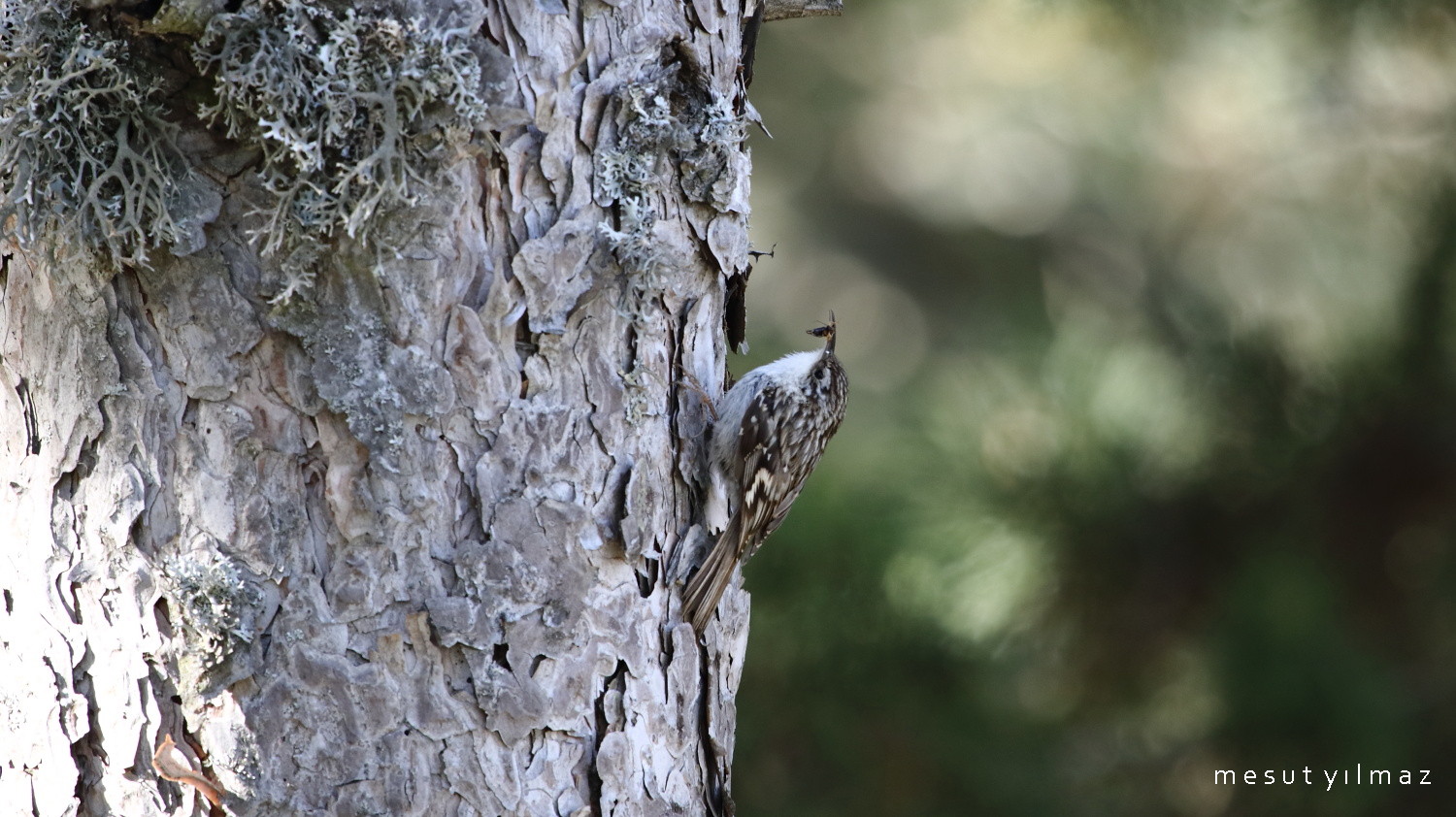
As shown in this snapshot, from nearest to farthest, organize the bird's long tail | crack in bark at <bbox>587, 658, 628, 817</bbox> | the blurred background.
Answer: crack in bark at <bbox>587, 658, 628, 817</bbox>, the bird's long tail, the blurred background

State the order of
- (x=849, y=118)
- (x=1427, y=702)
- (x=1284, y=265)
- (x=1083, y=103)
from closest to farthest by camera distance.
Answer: (x=1427, y=702), (x=1284, y=265), (x=1083, y=103), (x=849, y=118)

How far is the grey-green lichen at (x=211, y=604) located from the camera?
1.44 m

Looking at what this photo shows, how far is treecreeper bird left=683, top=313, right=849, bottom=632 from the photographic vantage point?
5.72ft

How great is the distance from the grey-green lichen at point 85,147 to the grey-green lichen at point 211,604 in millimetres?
384

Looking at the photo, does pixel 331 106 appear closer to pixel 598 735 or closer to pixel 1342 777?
pixel 598 735

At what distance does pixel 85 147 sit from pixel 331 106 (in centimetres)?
29

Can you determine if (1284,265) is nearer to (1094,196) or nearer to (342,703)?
(1094,196)

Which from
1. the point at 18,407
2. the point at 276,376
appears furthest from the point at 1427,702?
the point at 18,407

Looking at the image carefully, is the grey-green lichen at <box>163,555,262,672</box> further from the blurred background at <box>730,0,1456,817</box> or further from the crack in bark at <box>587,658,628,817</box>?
the blurred background at <box>730,0,1456,817</box>

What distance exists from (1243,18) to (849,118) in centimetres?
211

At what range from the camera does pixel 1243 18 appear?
372 cm

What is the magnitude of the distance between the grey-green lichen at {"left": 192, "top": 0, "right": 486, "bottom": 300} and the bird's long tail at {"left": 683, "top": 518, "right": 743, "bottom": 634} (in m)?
0.68

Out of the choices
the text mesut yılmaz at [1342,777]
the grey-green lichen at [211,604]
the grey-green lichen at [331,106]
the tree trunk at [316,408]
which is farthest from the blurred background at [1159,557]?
the grey-green lichen at [331,106]

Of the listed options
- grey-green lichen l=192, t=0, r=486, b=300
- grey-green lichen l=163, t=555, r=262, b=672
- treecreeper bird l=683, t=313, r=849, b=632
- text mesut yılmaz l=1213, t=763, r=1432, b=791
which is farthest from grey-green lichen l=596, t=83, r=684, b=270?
text mesut yılmaz l=1213, t=763, r=1432, b=791
